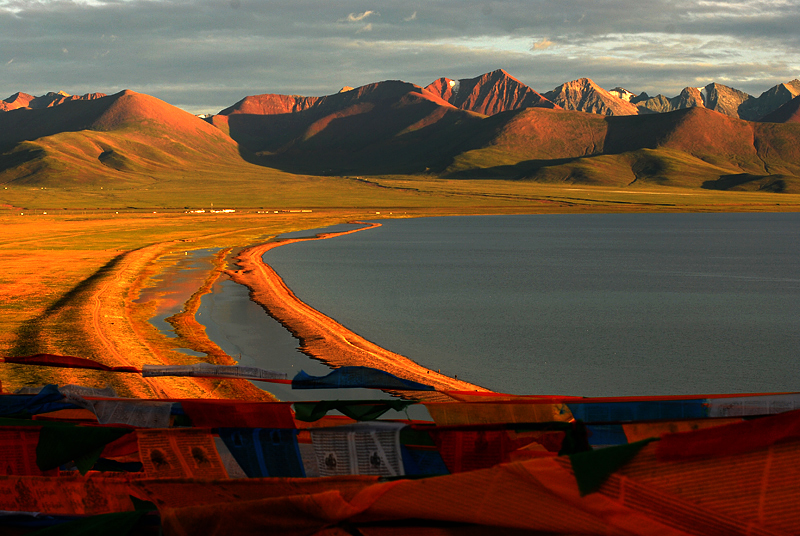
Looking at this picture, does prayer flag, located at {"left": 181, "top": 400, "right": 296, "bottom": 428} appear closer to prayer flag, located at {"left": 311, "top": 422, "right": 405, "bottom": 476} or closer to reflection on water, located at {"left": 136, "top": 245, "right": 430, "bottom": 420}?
prayer flag, located at {"left": 311, "top": 422, "right": 405, "bottom": 476}

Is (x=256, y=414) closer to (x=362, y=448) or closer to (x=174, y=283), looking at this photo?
(x=362, y=448)

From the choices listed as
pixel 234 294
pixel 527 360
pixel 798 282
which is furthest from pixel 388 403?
pixel 798 282

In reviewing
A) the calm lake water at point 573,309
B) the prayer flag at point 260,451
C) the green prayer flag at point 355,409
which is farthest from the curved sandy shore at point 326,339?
the prayer flag at point 260,451

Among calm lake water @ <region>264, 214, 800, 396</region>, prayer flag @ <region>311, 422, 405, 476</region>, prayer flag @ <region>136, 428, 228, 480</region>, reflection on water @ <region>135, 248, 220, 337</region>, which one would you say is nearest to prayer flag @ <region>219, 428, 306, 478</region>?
prayer flag @ <region>136, 428, 228, 480</region>

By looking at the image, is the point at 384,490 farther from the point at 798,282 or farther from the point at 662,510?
the point at 798,282

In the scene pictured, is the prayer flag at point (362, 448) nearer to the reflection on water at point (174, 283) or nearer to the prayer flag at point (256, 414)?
the prayer flag at point (256, 414)

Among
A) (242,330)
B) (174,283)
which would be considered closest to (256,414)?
(242,330)
